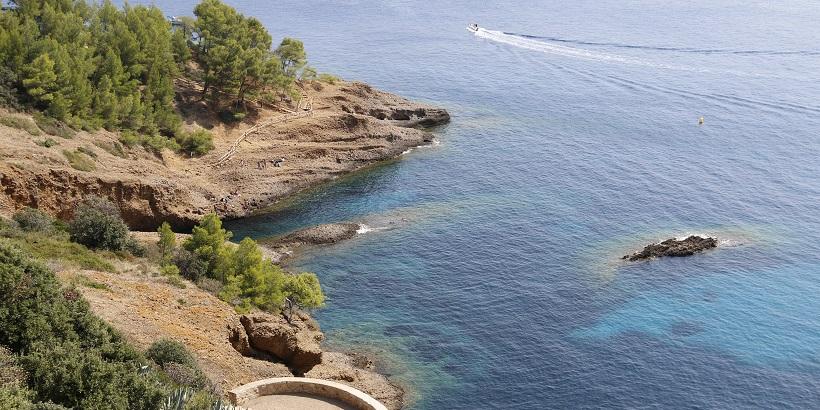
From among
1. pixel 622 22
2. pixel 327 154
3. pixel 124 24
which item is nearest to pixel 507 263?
pixel 327 154

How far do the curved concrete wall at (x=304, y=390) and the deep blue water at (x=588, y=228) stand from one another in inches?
483

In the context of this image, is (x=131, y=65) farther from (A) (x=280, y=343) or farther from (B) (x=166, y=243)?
(A) (x=280, y=343)

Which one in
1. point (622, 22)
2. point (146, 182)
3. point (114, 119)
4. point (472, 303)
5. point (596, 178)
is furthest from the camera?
point (622, 22)

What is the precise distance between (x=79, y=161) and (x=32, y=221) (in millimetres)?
16551

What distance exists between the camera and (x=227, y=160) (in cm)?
9962

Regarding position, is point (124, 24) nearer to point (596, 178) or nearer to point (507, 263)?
point (507, 263)

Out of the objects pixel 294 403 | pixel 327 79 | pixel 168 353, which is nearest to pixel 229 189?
pixel 327 79

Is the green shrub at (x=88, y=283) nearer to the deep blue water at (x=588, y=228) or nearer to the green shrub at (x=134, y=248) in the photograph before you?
the green shrub at (x=134, y=248)

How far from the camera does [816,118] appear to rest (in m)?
128

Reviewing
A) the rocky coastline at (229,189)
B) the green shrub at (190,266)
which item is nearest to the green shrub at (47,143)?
the rocky coastline at (229,189)

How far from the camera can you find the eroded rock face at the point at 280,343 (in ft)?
186

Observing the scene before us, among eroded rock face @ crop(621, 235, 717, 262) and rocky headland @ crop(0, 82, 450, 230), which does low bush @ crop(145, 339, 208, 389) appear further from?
eroded rock face @ crop(621, 235, 717, 262)

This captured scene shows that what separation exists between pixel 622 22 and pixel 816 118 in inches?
2928

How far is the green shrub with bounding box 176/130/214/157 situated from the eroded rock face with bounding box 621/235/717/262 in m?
52.8
